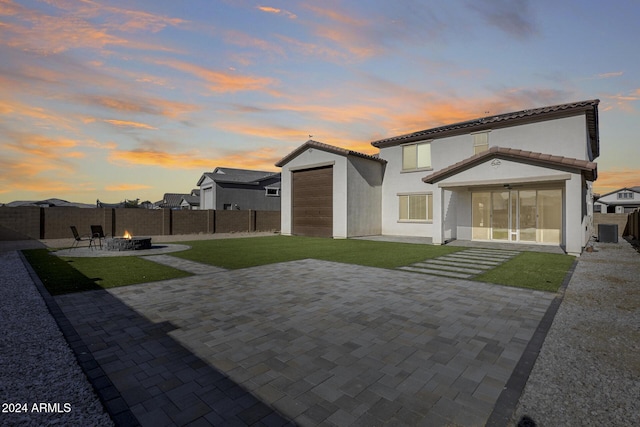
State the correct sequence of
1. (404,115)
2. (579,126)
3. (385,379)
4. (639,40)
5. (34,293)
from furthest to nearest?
(404,115) < (579,126) < (639,40) < (34,293) < (385,379)

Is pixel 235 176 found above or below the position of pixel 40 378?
above

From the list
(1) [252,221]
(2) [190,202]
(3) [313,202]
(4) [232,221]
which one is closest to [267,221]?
(1) [252,221]

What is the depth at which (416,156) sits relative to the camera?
21078 mm

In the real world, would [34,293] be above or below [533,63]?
below

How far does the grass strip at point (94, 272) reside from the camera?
7.64 metres

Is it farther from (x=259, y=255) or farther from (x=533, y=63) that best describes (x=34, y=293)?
(x=533, y=63)

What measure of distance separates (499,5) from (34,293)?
16.3m

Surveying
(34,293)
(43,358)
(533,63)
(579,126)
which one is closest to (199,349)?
(43,358)

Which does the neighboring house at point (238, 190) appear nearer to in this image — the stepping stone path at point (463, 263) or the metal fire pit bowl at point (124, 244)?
the metal fire pit bowl at point (124, 244)

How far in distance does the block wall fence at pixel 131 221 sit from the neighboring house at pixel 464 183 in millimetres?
6785

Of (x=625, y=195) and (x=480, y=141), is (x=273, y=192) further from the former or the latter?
(x=625, y=195)

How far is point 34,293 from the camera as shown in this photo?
6859mm

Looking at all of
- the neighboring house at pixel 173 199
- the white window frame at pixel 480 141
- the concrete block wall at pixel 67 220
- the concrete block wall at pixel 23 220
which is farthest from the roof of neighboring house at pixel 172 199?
the white window frame at pixel 480 141

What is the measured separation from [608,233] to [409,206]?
38.6 feet
